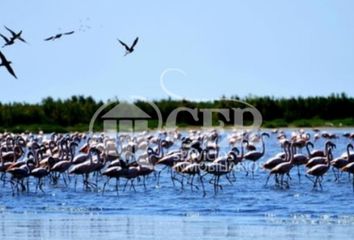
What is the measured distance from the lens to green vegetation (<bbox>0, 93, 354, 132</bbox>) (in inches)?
2362

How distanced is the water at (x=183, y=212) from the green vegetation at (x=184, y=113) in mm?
33166

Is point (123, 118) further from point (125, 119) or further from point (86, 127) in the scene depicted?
point (86, 127)

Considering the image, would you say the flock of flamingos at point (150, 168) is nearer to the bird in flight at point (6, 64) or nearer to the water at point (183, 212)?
the water at point (183, 212)

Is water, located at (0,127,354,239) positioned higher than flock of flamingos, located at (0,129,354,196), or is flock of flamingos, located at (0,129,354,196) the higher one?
flock of flamingos, located at (0,129,354,196)

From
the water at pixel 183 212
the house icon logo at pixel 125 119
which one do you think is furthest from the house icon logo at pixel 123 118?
the water at pixel 183 212

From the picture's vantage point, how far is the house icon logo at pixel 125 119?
57094 mm

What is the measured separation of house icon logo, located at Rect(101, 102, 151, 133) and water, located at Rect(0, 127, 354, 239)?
30.0m

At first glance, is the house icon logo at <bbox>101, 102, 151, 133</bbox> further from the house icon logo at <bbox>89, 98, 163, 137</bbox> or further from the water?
the water

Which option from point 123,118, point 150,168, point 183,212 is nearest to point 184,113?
point 123,118

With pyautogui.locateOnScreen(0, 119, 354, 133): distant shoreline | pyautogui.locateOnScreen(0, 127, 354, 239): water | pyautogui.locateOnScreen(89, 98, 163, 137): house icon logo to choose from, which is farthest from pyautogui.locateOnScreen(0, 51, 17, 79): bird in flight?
pyautogui.locateOnScreen(0, 119, 354, 133): distant shoreline

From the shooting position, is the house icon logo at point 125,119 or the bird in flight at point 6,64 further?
the house icon logo at point 125,119

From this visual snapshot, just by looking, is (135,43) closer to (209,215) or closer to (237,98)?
(209,215)

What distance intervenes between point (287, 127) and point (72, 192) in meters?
36.7

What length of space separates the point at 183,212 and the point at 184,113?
41224 millimetres
